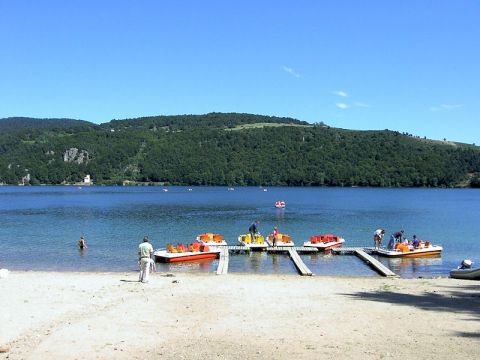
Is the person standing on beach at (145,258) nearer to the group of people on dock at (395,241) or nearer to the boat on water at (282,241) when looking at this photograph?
the boat on water at (282,241)


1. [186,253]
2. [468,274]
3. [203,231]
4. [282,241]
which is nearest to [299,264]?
[186,253]

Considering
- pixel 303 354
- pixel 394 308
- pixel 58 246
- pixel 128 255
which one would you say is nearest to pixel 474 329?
pixel 394 308

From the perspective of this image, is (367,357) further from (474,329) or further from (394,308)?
(394,308)

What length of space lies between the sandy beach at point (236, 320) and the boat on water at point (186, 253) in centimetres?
978

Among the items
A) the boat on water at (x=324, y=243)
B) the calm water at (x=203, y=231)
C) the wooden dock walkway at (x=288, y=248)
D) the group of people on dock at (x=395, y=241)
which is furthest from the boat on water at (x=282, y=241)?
the group of people on dock at (x=395, y=241)

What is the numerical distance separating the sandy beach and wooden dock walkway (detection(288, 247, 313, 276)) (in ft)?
14.0

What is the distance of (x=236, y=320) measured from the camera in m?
13.2

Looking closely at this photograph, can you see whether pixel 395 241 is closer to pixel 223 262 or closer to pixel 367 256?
pixel 367 256

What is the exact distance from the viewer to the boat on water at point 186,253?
98.8 feet

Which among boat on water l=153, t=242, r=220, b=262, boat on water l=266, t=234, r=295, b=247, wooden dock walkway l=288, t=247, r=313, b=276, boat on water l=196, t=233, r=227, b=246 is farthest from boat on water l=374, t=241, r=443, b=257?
boat on water l=153, t=242, r=220, b=262

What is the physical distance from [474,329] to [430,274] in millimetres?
15124

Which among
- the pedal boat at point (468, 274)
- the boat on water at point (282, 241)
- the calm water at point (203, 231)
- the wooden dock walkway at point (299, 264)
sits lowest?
the calm water at point (203, 231)

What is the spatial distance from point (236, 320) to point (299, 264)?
14.1 meters

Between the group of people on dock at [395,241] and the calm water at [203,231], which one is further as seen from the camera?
the group of people on dock at [395,241]
